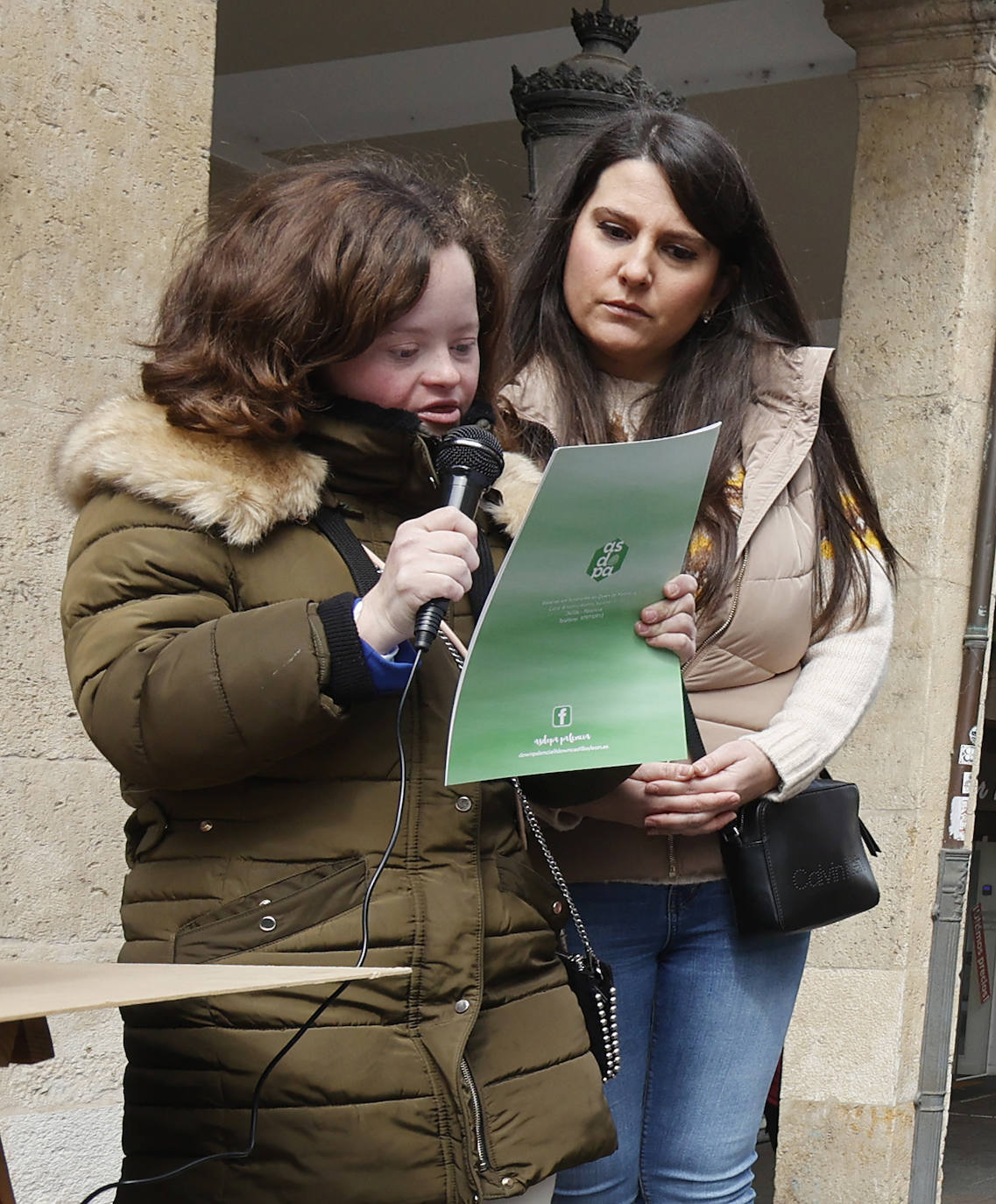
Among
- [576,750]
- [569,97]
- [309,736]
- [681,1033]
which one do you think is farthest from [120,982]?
[569,97]

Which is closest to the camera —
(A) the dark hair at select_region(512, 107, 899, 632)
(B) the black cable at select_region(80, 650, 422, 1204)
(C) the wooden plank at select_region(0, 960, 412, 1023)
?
(C) the wooden plank at select_region(0, 960, 412, 1023)

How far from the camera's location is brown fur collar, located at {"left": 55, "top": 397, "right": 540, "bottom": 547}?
1.72 meters

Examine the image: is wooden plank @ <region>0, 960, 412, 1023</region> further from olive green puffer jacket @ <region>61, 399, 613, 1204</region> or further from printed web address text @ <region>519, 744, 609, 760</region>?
printed web address text @ <region>519, 744, 609, 760</region>

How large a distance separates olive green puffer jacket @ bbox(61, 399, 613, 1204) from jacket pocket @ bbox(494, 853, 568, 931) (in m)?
0.01

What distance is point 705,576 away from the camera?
2461mm

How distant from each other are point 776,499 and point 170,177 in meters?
1.30

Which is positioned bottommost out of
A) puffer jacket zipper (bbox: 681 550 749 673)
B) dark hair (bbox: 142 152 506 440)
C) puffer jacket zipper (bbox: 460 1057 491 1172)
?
puffer jacket zipper (bbox: 460 1057 491 1172)

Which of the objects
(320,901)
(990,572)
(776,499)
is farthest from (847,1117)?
(320,901)

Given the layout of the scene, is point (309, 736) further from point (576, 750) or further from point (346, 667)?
point (576, 750)

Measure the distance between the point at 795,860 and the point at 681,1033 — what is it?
31 centimetres

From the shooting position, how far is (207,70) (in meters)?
3.11

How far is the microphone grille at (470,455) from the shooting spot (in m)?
1.76

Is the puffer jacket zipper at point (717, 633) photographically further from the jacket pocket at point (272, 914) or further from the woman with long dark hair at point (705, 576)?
the jacket pocket at point (272, 914)

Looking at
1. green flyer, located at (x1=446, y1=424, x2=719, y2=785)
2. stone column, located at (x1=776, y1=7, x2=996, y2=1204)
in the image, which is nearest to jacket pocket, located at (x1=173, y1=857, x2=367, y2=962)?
green flyer, located at (x1=446, y1=424, x2=719, y2=785)
